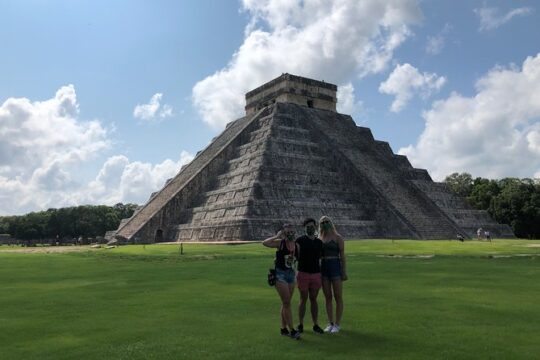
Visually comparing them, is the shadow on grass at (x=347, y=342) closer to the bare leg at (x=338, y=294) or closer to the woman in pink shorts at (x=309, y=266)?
the bare leg at (x=338, y=294)

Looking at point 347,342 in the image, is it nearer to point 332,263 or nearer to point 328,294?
point 328,294

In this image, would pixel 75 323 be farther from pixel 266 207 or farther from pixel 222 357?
pixel 266 207

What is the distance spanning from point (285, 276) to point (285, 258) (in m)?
0.27

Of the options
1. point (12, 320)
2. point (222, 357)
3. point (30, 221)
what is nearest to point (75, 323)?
point (12, 320)

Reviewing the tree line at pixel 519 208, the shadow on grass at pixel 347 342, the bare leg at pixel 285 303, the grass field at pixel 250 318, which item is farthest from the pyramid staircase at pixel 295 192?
the shadow on grass at pixel 347 342

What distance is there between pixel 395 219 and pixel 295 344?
3334cm

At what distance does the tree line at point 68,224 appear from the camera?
88.1 meters

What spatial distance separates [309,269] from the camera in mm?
8078

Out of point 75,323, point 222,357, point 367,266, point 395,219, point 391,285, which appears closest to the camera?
point 222,357

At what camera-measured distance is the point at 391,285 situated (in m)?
12.3

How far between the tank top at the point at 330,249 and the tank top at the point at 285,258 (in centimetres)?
62

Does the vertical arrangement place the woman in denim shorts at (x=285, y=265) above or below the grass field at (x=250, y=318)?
above

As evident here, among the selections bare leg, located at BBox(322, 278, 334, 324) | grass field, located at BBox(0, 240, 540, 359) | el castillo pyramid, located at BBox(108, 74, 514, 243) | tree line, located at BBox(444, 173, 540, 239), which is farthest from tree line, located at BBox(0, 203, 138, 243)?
bare leg, located at BBox(322, 278, 334, 324)

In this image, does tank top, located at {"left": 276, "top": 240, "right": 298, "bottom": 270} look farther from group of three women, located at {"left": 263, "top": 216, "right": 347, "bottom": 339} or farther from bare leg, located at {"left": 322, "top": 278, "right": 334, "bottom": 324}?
bare leg, located at {"left": 322, "top": 278, "right": 334, "bottom": 324}
